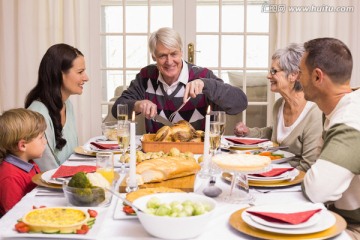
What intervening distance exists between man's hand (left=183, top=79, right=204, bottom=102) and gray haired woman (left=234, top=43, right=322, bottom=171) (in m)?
0.41

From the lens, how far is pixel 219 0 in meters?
4.23

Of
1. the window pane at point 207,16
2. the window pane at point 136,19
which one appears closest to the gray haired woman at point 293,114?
the window pane at point 207,16

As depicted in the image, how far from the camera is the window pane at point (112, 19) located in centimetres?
429

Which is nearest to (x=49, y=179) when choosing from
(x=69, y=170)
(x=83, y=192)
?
(x=69, y=170)

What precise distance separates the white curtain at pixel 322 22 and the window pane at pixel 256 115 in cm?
57

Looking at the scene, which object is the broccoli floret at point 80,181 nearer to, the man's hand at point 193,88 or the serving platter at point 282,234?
the serving platter at point 282,234

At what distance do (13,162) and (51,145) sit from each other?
1.67ft

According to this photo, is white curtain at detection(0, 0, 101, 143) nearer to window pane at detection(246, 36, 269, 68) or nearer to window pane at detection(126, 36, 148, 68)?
window pane at detection(126, 36, 148, 68)

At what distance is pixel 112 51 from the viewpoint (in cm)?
434

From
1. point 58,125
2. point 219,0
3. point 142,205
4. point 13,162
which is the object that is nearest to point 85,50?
point 219,0

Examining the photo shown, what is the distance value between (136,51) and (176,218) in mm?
3135

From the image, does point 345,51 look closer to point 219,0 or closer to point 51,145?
point 51,145

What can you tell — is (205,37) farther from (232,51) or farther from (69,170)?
(69,170)

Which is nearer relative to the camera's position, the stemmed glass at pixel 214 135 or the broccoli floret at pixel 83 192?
the broccoli floret at pixel 83 192
